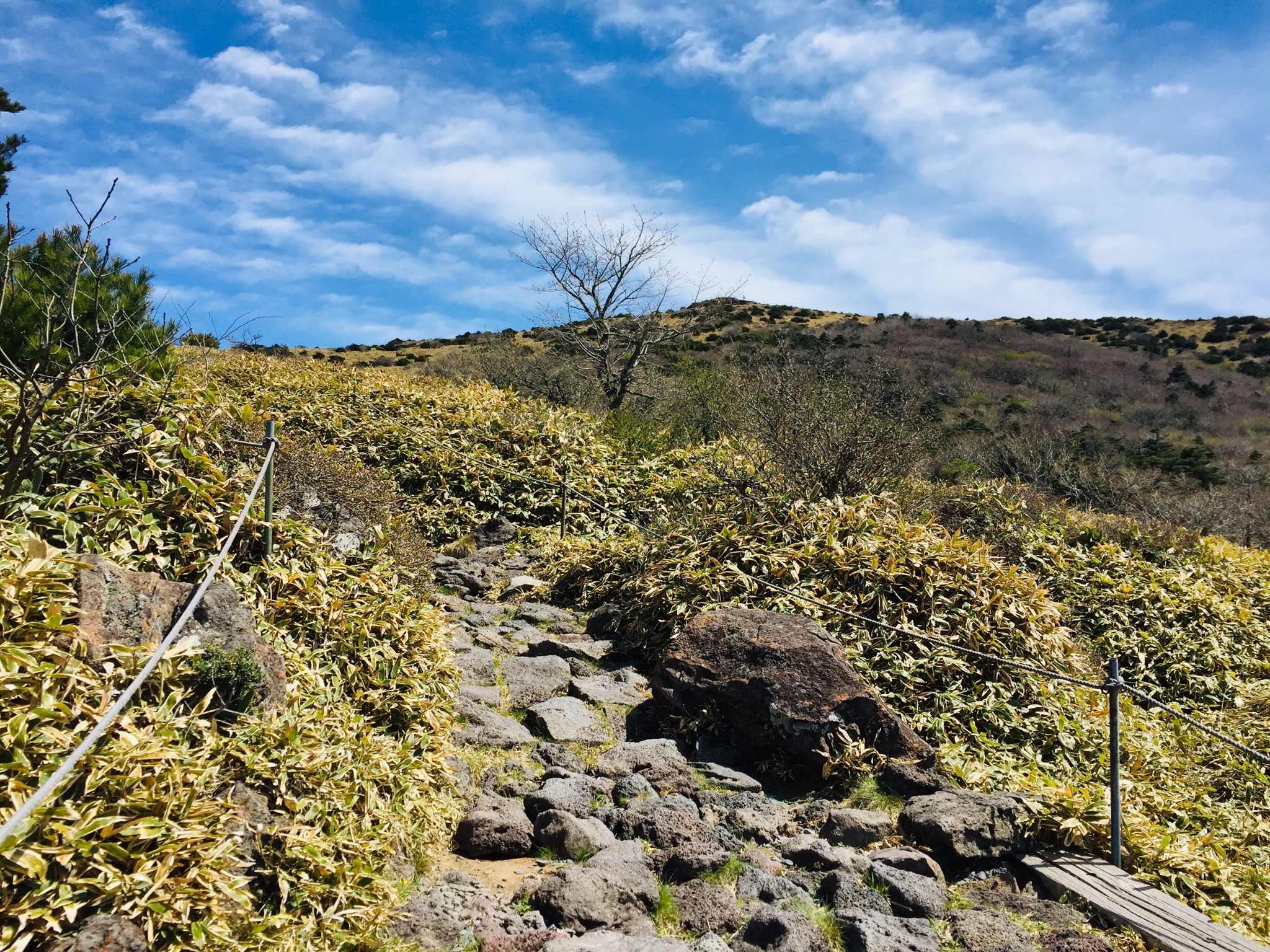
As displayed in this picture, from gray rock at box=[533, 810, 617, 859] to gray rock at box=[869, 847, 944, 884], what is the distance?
1.24 m

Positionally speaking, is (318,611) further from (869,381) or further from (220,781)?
(869,381)

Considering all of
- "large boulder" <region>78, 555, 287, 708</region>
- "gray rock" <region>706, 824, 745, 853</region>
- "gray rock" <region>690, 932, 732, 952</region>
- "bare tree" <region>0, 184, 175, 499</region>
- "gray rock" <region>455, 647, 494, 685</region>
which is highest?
"bare tree" <region>0, 184, 175, 499</region>

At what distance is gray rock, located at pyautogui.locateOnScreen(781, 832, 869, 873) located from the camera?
12.4ft

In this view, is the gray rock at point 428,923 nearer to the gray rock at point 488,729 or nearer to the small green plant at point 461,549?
the gray rock at point 488,729

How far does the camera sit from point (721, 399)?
46.1ft

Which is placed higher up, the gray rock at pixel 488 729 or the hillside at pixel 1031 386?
the hillside at pixel 1031 386

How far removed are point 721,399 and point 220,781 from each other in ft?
38.2

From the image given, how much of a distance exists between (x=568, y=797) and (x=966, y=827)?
192cm

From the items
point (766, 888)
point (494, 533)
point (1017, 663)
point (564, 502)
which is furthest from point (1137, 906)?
point (494, 533)

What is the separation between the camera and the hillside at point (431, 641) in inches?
106

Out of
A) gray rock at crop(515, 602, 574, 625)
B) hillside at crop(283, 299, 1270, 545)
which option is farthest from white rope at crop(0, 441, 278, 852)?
hillside at crop(283, 299, 1270, 545)

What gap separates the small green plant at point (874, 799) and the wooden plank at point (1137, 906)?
2.28ft

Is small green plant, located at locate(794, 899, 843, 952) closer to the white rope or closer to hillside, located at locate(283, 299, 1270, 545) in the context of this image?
the white rope

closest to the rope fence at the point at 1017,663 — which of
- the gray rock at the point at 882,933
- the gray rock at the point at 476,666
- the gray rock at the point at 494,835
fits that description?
the gray rock at the point at 882,933
